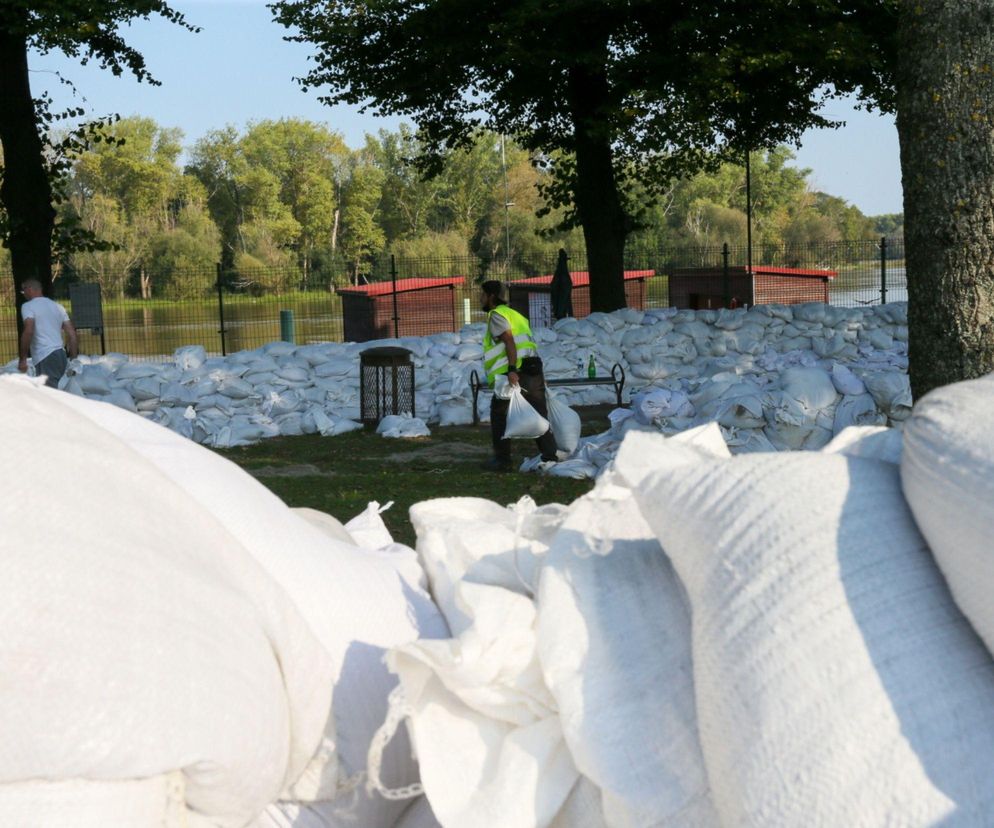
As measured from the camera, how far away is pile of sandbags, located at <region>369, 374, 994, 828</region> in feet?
4.91

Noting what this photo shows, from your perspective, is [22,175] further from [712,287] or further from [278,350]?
[712,287]

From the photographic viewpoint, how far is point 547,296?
24047 mm

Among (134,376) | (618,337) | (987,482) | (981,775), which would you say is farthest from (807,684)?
(618,337)

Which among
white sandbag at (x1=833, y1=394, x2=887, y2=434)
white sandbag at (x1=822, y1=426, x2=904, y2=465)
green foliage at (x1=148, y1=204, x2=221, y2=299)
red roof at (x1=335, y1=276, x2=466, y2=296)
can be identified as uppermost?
green foliage at (x1=148, y1=204, x2=221, y2=299)

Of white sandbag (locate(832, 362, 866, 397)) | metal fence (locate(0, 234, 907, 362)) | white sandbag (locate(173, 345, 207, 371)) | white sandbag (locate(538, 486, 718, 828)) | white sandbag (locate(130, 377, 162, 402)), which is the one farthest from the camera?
metal fence (locate(0, 234, 907, 362))

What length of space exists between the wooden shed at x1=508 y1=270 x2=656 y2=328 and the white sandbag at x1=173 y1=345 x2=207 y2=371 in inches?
301

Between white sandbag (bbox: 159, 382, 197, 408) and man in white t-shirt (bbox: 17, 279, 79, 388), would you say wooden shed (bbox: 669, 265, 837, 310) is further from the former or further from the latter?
man in white t-shirt (bbox: 17, 279, 79, 388)

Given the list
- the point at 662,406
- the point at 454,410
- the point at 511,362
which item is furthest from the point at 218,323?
the point at 662,406

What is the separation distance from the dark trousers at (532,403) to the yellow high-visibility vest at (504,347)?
0.30 ft

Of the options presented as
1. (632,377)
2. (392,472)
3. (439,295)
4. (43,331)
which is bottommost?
(392,472)

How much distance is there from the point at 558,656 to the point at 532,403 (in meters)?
8.20

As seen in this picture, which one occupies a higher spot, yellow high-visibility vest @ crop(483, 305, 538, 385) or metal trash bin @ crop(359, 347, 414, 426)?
yellow high-visibility vest @ crop(483, 305, 538, 385)

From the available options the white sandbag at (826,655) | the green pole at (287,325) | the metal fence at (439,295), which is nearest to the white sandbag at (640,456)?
the white sandbag at (826,655)

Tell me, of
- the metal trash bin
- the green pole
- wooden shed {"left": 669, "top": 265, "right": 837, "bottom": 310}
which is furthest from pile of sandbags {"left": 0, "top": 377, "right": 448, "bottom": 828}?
the green pole
